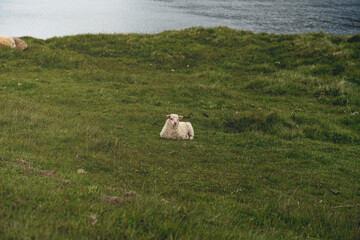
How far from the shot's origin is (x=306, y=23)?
60.9 m

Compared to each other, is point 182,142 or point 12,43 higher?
point 12,43

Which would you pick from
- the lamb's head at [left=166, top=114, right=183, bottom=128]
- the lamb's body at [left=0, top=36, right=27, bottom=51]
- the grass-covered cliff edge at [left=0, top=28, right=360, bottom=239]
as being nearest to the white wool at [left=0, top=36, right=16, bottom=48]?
the lamb's body at [left=0, top=36, right=27, bottom=51]

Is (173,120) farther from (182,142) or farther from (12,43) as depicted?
(12,43)

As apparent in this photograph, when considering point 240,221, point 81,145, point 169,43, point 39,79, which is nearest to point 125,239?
point 240,221

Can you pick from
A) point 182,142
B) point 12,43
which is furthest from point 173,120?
point 12,43

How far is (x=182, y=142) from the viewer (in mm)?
9992

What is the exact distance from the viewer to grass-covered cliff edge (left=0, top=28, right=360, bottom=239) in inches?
147

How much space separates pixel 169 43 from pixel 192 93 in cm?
1162

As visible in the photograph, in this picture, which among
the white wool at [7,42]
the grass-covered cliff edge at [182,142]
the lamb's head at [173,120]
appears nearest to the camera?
the grass-covered cliff edge at [182,142]

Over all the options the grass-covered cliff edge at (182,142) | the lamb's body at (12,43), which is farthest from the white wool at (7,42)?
the grass-covered cliff edge at (182,142)

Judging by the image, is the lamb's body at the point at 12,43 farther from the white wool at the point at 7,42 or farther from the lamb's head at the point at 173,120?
the lamb's head at the point at 173,120

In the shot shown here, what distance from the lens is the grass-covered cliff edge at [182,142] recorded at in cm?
374

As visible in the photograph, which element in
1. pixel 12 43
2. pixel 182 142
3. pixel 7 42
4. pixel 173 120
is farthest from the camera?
pixel 12 43

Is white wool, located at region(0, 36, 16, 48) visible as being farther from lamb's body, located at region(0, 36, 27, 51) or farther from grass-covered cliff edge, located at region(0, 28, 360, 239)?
grass-covered cliff edge, located at region(0, 28, 360, 239)
